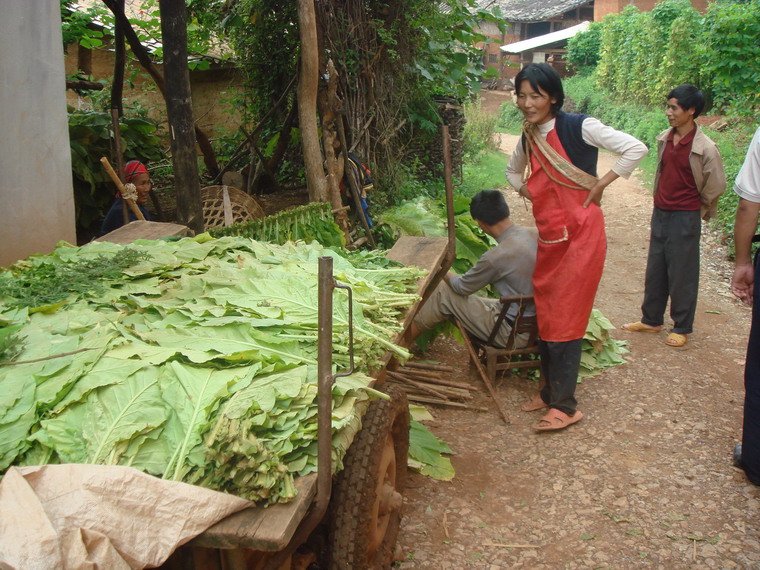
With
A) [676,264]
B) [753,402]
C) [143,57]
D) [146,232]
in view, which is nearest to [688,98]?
[676,264]

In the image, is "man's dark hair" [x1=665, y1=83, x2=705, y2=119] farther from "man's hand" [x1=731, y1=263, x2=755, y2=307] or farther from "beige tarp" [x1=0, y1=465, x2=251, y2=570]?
"beige tarp" [x1=0, y1=465, x2=251, y2=570]

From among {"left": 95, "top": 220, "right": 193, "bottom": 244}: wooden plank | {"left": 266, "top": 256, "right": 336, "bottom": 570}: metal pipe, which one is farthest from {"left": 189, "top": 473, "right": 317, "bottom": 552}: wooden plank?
{"left": 95, "top": 220, "right": 193, "bottom": 244}: wooden plank

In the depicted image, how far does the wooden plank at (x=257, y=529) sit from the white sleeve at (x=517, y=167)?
3270 mm

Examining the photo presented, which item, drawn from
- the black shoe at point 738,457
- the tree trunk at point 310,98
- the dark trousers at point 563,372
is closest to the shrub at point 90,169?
the tree trunk at point 310,98

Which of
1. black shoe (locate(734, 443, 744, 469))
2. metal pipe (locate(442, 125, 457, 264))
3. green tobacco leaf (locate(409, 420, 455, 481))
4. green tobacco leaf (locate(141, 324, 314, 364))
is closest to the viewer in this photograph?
green tobacco leaf (locate(141, 324, 314, 364))

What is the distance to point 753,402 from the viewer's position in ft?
11.9

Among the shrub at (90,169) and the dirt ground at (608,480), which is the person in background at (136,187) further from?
the dirt ground at (608,480)

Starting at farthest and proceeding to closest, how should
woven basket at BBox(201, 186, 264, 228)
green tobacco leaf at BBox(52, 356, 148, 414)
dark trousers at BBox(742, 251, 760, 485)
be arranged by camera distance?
woven basket at BBox(201, 186, 264, 228), dark trousers at BBox(742, 251, 760, 485), green tobacco leaf at BBox(52, 356, 148, 414)

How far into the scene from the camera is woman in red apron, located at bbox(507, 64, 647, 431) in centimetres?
396

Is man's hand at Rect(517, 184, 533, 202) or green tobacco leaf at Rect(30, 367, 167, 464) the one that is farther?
man's hand at Rect(517, 184, 533, 202)

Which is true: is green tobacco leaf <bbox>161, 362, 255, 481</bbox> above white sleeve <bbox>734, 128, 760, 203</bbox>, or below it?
below

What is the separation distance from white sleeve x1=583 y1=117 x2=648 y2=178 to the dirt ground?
1.74 metres

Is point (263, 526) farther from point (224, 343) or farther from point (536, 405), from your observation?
point (536, 405)

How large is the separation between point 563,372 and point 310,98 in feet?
11.0
